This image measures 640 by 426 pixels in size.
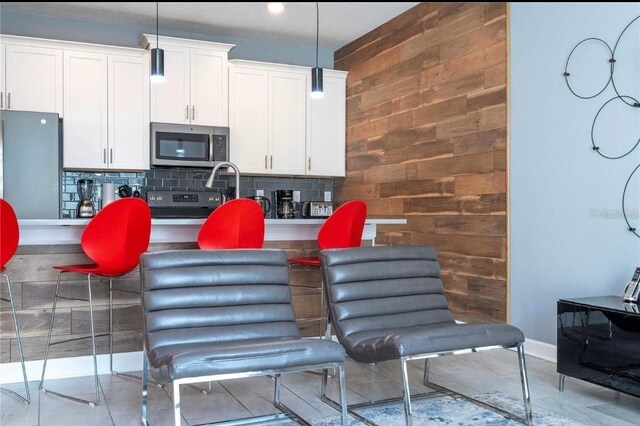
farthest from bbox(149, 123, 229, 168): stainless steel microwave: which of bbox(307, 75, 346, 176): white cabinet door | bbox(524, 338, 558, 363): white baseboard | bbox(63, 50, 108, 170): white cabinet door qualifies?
bbox(524, 338, 558, 363): white baseboard

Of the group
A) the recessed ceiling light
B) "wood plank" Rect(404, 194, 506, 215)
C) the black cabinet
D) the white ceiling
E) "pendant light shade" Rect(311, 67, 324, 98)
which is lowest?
the black cabinet

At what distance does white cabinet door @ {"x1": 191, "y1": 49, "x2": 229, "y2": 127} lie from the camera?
19.5ft

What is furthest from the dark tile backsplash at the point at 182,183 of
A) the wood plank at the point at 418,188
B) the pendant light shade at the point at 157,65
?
the pendant light shade at the point at 157,65

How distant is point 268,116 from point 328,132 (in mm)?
695

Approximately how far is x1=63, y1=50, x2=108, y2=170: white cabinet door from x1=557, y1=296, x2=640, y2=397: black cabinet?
13.7 ft

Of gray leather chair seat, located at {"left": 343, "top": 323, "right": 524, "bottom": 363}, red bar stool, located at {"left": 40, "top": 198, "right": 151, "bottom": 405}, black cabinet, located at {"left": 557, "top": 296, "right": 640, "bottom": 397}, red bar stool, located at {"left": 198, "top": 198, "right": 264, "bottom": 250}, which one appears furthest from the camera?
red bar stool, located at {"left": 198, "top": 198, "right": 264, "bottom": 250}

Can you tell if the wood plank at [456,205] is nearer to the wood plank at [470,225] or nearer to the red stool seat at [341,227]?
the wood plank at [470,225]

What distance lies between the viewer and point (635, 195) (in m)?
3.54

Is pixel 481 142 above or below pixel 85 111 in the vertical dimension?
below

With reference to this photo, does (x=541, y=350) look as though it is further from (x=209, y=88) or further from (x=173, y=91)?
(x=173, y=91)

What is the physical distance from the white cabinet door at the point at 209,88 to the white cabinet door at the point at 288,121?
52 centimetres

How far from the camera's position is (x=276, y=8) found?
217 inches

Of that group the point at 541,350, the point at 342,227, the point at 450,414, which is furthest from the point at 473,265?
the point at 450,414

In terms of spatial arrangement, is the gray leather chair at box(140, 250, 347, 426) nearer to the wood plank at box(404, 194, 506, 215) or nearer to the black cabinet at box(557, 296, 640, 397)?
the black cabinet at box(557, 296, 640, 397)
